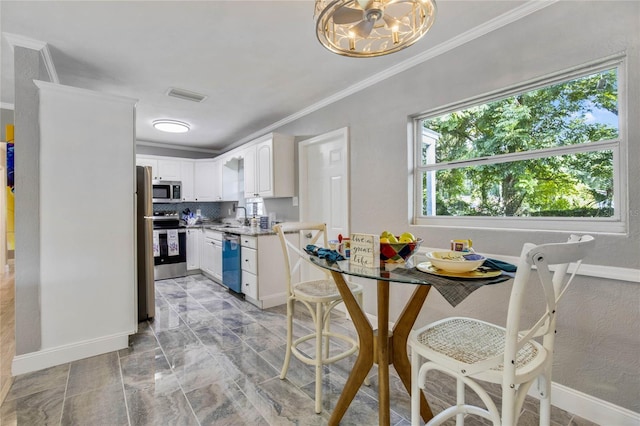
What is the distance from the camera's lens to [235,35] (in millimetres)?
2188

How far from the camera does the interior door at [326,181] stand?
10.7 ft

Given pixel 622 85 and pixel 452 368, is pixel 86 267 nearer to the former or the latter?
pixel 452 368

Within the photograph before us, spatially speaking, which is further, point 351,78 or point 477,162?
point 351,78

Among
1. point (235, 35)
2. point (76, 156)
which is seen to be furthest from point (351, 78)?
point (76, 156)

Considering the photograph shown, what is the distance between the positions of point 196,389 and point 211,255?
9.55 ft

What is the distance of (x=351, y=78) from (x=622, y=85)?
6.48ft

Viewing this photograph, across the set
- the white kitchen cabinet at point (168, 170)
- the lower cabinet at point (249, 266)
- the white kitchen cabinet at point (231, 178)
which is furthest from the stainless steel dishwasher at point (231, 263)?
the white kitchen cabinet at point (168, 170)

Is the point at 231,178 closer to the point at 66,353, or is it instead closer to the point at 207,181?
the point at 207,181

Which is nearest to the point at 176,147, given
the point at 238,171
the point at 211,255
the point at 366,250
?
the point at 238,171

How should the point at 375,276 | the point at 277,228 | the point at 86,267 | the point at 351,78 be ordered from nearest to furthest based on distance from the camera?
1. the point at 375,276
2. the point at 277,228
3. the point at 86,267
4. the point at 351,78

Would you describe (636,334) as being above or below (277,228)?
below

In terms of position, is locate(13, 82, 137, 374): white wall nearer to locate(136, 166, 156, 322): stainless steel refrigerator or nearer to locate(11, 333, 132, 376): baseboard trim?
locate(11, 333, 132, 376): baseboard trim

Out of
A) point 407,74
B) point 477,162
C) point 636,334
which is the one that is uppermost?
point 407,74

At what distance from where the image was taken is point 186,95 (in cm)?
328
